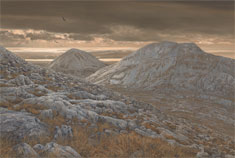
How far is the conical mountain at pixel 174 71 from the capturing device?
5356cm

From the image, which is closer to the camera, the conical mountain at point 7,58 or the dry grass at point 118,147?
the dry grass at point 118,147

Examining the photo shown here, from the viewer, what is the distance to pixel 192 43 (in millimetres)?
64562

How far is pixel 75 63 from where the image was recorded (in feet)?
470

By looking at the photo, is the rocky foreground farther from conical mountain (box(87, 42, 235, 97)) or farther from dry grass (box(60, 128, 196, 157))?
conical mountain (box(87, 42, 235, 97))

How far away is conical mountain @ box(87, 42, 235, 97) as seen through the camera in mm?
53562

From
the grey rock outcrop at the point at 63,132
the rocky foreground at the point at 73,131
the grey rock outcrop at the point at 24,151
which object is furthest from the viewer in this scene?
the grey rock outcrop at the point at 63,132

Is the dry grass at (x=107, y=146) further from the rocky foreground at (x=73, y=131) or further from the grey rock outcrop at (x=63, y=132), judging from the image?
the grey rock outcrop at (x=63, y=132)

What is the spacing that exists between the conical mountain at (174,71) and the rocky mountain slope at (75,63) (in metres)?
72.7

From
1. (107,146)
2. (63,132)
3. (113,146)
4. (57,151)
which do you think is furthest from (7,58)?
(113,146)

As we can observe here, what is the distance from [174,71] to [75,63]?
325 ft

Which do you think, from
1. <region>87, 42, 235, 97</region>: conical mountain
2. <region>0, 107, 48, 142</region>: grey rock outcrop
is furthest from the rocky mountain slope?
<region>0, 107, 48, 142</region>: grey rock outcrop

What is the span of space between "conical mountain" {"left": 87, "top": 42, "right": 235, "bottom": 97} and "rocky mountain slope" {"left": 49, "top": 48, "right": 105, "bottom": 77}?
72.7 m

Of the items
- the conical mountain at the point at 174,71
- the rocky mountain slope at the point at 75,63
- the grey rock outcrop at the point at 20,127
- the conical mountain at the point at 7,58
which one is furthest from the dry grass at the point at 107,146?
the rocky mountain slope at the point at 75,63

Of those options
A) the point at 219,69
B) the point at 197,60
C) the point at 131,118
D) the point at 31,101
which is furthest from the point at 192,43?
the point at 31,101
